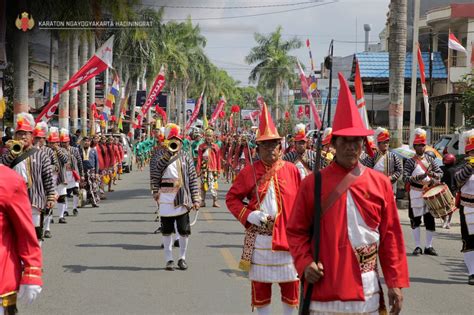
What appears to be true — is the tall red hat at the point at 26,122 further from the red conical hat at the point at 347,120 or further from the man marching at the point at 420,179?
the man marching at the point at 420,179

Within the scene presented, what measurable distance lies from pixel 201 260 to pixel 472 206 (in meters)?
4.00

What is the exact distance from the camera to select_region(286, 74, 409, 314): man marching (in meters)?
4.56

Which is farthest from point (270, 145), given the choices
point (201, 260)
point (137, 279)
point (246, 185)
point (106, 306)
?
point (201, 260)

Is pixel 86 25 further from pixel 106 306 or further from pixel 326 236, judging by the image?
pixel 326 236

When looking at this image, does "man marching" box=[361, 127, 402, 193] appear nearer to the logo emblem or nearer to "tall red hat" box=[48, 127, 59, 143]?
"tall red hat" box=[48, 127, 59, 143]

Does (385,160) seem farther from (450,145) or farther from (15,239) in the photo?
(450,145)

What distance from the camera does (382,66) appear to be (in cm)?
4772

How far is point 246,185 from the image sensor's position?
7152 millimetres

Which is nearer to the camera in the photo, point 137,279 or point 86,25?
point 137,279

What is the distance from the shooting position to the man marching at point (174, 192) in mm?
11070

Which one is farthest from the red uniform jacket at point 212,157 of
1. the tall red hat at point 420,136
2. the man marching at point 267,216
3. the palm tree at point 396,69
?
the man marching at point 267,216

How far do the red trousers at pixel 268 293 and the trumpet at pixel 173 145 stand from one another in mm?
4869

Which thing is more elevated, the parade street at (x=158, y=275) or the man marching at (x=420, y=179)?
the man marching at (x=420, y=179)

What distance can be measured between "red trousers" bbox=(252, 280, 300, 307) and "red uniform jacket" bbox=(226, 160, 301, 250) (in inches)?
20.0
